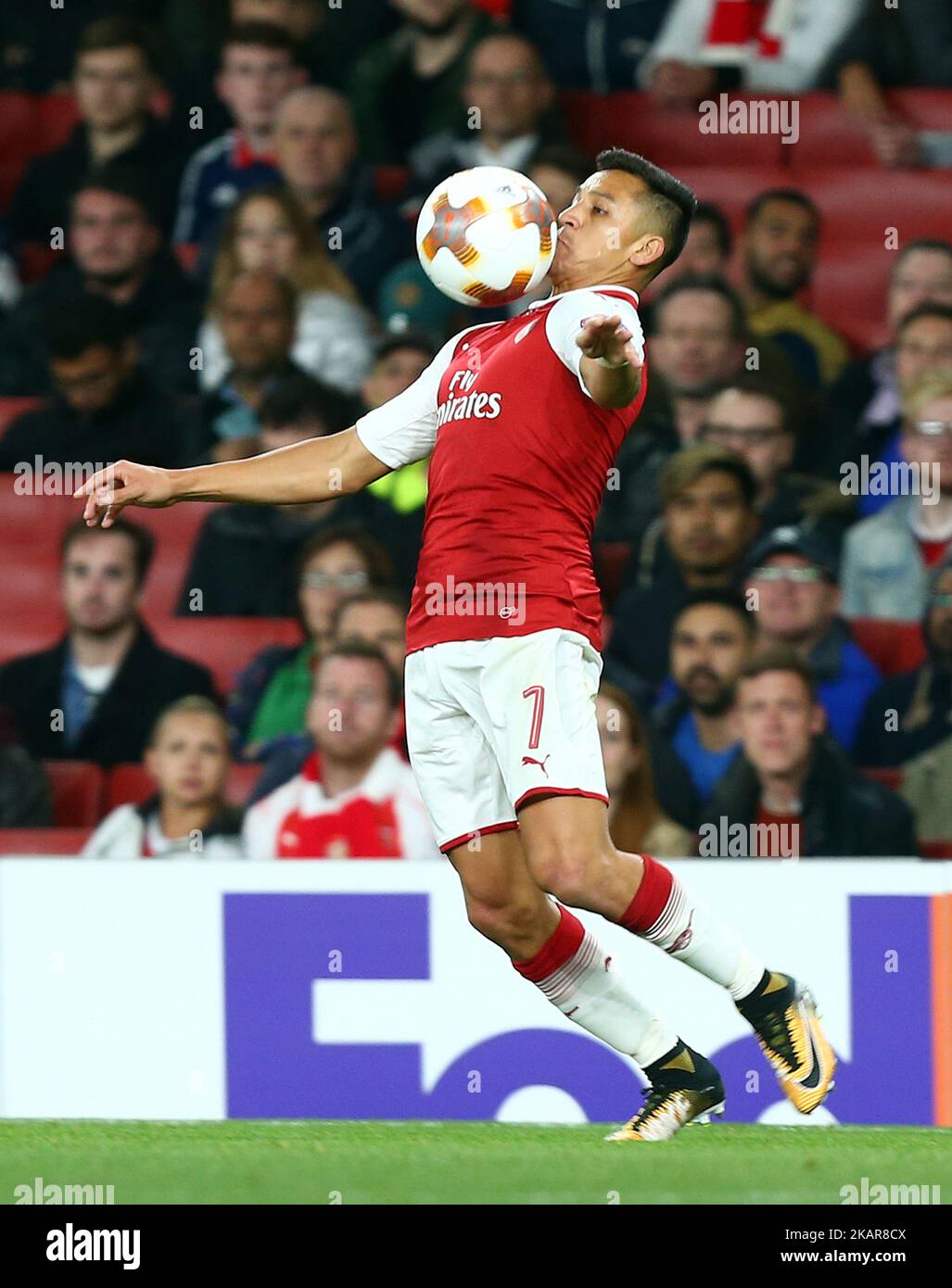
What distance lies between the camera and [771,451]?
7598mm

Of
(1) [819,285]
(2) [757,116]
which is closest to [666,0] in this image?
(2) [757,116]

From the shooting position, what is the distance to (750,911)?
607 centimetres

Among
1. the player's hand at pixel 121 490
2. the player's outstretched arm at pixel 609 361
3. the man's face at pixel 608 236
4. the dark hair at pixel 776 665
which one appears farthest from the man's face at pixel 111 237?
the player's outstretched arm at pixel 609 361

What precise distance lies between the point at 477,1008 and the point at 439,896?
331 mm

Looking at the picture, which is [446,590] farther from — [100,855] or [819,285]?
[819,285]

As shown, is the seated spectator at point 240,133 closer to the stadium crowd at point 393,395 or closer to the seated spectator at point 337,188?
the stadium crowd at point 393,395

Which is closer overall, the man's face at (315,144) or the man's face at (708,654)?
the man's face at (708,654)

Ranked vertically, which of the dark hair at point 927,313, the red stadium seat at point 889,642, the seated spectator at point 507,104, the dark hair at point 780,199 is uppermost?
the seated spectator at point 507,104

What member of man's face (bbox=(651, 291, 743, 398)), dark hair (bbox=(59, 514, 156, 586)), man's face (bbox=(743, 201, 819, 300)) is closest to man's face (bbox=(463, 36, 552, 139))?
man's face (bbox=(743, 201, 819, 300))

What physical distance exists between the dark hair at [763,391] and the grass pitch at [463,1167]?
3281 mm

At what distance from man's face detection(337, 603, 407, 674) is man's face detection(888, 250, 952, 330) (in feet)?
7.31

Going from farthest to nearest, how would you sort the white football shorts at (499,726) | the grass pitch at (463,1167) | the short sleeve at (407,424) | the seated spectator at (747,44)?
the seated spectator at (747,44) → the short sleeve at (407,424) → the white football shorts at (499,726) → the grass pitch at (463,1167)

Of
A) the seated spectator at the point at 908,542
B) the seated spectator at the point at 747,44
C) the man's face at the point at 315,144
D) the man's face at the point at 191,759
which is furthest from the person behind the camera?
the seated spectator at the point at 747,44

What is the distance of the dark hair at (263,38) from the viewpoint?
8750 millimetres
